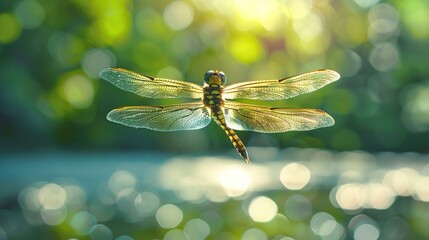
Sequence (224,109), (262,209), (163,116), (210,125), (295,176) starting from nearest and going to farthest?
(224,109) → (163,116) → (262,209) → (295,176) → (210,125)

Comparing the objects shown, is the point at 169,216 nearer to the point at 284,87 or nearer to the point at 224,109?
the point at 284,87

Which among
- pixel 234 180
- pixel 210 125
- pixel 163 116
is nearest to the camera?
pixel 163 116

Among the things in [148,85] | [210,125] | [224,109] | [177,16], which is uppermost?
[177,16]

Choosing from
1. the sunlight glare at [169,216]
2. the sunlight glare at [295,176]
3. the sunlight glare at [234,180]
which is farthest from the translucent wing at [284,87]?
the sunlight glare at [295,176]

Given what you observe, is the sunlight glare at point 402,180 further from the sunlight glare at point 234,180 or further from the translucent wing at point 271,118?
the translucent wing at point 271,118

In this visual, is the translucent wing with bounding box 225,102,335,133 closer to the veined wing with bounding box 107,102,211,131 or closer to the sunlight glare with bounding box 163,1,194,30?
the veined wing with bounding box 107,102,211,131

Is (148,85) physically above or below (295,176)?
below

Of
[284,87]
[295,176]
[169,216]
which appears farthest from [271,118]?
[295,176]

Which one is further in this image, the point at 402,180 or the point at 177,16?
the point at 177,16
